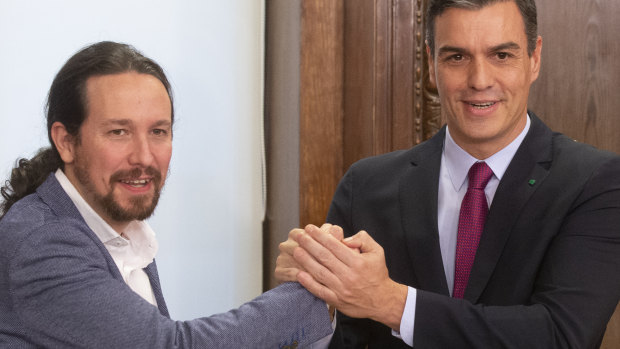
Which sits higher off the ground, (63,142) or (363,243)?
(63,142)

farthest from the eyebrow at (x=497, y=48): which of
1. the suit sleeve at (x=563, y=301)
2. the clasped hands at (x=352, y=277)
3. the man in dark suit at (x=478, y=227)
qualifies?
the clasped hands at (x=352, y=277)

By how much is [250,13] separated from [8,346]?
1663 mm

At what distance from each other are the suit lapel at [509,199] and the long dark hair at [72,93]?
2.70ft

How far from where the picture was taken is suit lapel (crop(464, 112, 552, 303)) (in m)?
1.61

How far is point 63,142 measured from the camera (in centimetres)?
157

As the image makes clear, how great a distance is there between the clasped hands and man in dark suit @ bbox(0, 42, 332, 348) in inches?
1.8

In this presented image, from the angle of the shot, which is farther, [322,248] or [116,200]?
[322,248]

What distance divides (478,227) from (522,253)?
4.5 inches

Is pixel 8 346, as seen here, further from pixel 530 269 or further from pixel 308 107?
pixel 308 107

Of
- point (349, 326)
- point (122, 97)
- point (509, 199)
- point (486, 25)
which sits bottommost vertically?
point (349, 326)

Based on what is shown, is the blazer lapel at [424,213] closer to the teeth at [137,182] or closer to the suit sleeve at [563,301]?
the suit sleeve at [563,301]

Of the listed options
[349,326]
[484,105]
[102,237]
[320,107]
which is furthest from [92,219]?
[320,107]

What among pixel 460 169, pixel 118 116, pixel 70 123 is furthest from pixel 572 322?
pixel 70 123

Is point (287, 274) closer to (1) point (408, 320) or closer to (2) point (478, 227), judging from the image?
(1) point (408, 320)
